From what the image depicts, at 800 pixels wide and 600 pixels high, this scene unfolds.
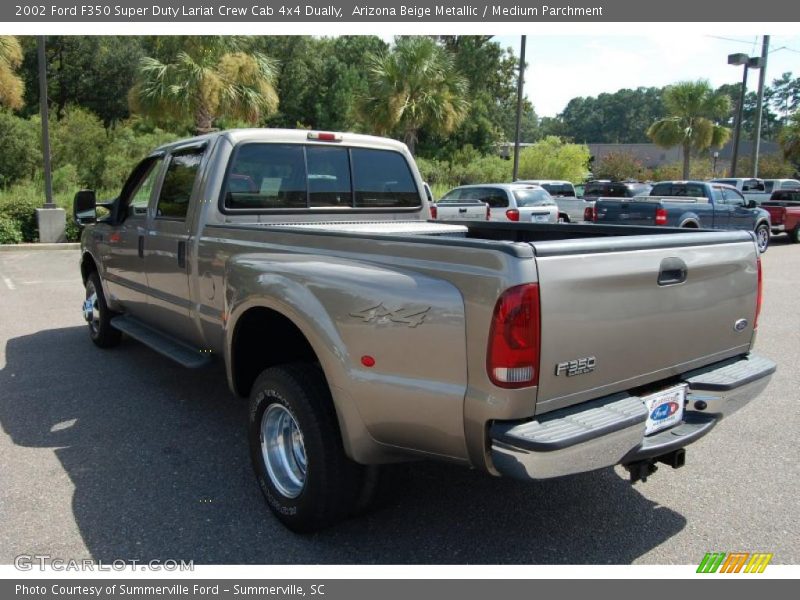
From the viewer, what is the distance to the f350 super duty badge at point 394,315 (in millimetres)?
2540

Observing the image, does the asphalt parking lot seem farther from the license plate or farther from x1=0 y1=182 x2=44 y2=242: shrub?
x1=0 y1=182 x2=44 y2=242: shrub

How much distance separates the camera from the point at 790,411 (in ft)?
16.3

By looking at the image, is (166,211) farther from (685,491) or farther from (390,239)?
(685,491)

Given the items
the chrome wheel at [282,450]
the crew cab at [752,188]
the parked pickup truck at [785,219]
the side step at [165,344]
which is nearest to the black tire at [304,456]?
the chrome wheel at [282,450]

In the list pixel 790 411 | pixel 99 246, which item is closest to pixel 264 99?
pixel 99 246

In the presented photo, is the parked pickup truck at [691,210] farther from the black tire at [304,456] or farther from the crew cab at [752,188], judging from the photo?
the black tire at [304,456]

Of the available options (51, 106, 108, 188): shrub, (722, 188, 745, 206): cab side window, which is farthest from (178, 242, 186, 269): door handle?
(51, 106, 108, 188): shrub

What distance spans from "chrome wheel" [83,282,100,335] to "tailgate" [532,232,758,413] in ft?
17.9

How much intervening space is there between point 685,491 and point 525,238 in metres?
1.94

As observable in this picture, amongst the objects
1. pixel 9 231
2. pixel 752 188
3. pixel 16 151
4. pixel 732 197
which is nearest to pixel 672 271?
pixel 732 197

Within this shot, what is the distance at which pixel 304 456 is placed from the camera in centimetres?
322

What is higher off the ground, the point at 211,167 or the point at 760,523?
the point at 211,167

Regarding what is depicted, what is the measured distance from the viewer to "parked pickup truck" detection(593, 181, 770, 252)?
14.3 meters

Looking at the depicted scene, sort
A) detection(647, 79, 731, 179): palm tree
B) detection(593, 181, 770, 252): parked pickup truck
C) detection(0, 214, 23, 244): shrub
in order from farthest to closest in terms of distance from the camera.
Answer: detection(647, 79, 731, 179): palm tree
detection(0, 214, 23, 244): shrub
detection(593, 181, 770, 252): parked pickup truck
